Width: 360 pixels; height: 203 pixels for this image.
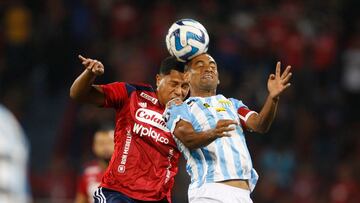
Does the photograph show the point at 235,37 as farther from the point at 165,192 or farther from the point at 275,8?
the point at 165,192

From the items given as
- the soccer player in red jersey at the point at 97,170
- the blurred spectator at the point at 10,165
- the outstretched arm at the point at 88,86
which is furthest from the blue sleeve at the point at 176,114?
the blurred spectator at the point at 10,165

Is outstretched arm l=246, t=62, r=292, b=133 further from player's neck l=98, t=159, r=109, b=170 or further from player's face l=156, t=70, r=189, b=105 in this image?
player's neck l=98, t=159, r=109, b=170

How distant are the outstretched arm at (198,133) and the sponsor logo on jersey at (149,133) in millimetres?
459

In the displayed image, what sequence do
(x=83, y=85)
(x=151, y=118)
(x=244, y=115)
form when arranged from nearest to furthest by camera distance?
(x=83, y=85) < (x=244, y=115) < (x=151, y=118)

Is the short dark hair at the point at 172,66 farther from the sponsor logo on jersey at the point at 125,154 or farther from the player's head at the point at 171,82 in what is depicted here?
the sponsor logo on jersey at the point at 125,154

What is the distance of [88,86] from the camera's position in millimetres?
5699

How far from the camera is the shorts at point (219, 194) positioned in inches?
213

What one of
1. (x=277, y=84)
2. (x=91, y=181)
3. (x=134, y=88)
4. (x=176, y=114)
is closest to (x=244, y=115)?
(x=277, y=84)

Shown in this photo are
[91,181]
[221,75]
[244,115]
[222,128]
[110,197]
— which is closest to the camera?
[222,128]

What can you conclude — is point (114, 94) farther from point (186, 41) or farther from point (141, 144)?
point (186, 41)

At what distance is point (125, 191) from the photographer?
5.94 meters

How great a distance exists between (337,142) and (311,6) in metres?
2.79

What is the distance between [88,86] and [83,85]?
0.15 ft

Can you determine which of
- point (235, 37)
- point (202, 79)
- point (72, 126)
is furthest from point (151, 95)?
point (235, 37)
